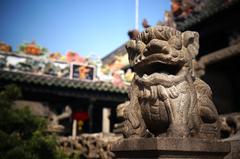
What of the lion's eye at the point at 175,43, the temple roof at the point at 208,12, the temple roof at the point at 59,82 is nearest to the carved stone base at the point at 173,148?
the lion's eye at the point at 175,43

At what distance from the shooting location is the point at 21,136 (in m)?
6.62

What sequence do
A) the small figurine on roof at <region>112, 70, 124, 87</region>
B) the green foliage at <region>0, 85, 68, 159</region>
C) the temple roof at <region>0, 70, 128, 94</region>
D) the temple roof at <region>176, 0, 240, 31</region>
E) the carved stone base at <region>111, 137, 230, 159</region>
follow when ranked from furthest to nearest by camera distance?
1. the small figurine on roof at <region>112, 70, 124, 87</region>
2. the temple roof at <region>0, 70, 128, 94</region>
3. the temple roof at <region>176, 0, 240, 31</region>
4. the green foliage at <region>0, 85, 68, 159</region>
5. the carved stone base at <region>111, 137, 230, 159</region>

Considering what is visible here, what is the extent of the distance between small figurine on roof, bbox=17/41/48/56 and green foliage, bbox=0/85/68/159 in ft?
21.9

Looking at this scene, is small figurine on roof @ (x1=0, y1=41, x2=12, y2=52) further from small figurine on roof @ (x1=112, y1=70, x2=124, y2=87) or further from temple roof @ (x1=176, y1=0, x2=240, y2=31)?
temple roof @ (x1=176, y1=0, x2=240, y2=31)

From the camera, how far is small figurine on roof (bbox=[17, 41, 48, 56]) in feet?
44.6

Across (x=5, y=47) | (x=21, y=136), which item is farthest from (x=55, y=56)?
(x=21, y=136)

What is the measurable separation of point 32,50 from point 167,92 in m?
11.4

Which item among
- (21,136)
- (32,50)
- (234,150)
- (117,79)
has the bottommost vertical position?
(234,150)

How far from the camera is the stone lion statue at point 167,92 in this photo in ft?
10.9

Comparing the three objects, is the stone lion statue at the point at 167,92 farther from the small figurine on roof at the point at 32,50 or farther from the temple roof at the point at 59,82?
the small figurine on roof at the point at 32,50

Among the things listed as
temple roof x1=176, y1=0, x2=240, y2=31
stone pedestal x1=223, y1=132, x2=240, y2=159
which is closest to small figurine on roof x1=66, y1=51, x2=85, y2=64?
temple roof x1=176, y1=0, x2=240, y2=31

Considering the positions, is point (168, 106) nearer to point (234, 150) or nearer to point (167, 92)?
point (167, 92)

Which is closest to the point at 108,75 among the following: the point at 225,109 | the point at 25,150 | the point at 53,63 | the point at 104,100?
the point at 104,100

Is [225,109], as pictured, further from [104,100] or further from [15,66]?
[15,66]
